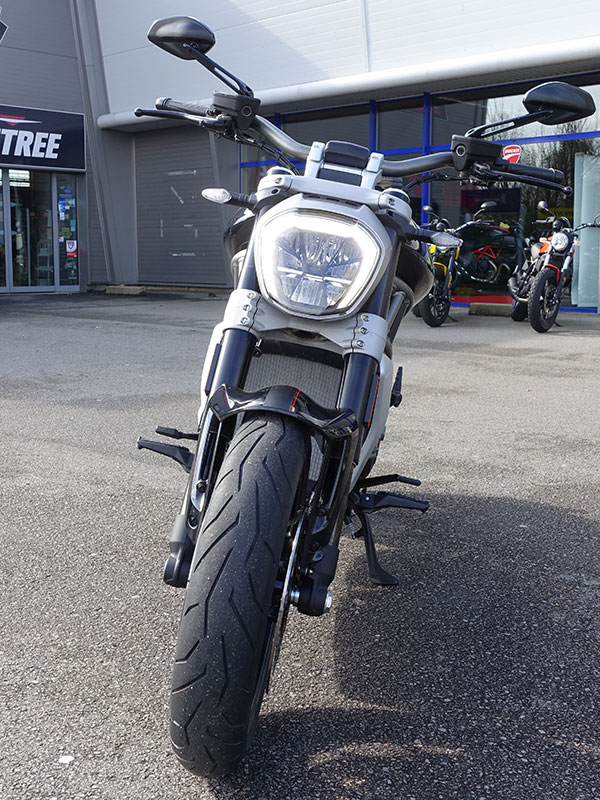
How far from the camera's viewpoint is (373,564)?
3164mm

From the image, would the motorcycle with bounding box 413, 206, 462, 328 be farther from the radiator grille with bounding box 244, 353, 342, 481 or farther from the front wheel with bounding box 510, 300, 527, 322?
the radiator grille with bounding box 244, 353, 342, 481

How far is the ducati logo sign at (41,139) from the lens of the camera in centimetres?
2066

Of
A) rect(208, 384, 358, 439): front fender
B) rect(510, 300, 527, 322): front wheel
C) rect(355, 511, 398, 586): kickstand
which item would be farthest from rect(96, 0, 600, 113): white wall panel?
rect(208, 384, 358, 439): front fender

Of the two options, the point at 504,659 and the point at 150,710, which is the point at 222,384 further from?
the point at 504,659

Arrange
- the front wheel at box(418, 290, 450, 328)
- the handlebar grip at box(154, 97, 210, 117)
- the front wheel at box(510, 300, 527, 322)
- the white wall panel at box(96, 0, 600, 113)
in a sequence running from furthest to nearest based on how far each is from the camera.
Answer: the white wall panel at box(96, 0, 600, 113) → the front wheel at box(510, 300, 527, 322) → the front wheel at box(418, 290, 450, 328) → the handlebar grip at box(154, 97, 210, 117)

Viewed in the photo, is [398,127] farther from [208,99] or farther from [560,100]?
[560,100]

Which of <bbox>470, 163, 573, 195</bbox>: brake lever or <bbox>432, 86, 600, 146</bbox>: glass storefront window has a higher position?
<bbox>432, 86, 600, 146</bbox>: glass storefront window

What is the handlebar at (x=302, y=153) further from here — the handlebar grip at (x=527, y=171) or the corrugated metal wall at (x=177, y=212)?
the corrugated metal wall at (x=177, y=212)

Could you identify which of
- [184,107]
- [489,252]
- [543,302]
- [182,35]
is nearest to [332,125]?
[489,252]

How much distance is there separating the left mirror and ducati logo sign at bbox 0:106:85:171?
19.2 m

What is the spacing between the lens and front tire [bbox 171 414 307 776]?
191 cm

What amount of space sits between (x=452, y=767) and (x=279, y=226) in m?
1.46

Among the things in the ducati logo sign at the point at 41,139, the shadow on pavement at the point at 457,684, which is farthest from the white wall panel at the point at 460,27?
the shadow on pavement at the point at 457,684

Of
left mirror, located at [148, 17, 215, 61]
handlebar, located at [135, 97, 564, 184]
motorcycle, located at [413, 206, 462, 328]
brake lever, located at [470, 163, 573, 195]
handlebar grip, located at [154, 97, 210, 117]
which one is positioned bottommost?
motorcycle, located at [413, 206, 462, 328]
